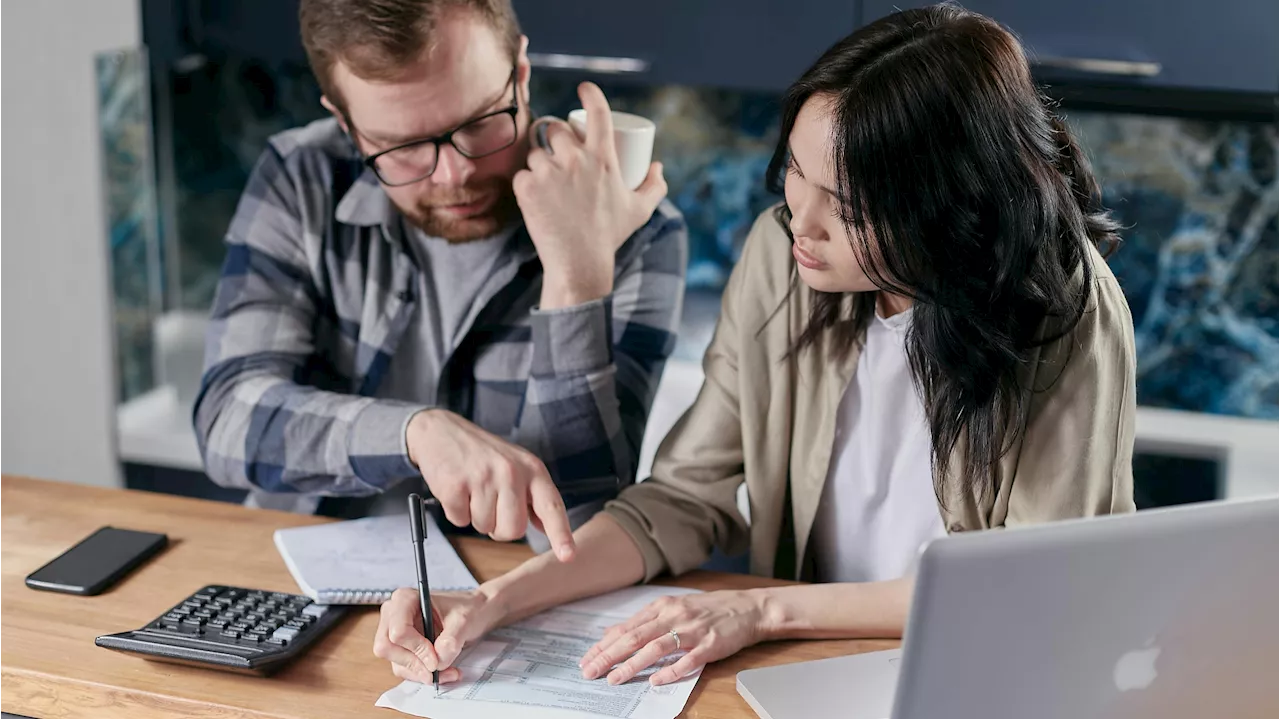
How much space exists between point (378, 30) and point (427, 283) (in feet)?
1.17

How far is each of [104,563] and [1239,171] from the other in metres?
2.11

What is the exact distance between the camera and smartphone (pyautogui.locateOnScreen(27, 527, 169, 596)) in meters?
1.25

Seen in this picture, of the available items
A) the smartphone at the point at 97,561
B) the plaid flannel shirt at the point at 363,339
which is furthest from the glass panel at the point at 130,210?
the smartphone at the point at 97,561

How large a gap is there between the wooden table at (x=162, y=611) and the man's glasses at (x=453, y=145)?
1.43ft

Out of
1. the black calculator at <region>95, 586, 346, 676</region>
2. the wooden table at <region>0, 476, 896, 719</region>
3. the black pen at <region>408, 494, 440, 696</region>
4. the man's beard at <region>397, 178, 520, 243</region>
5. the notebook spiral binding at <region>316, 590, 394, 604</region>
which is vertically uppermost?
the man's beard at <region>397, 178, 520, 243</region>

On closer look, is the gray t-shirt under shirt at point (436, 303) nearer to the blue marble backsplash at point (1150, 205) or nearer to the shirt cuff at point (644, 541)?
the shirt cuff at point (644, 541)

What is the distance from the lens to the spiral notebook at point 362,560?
1.24m

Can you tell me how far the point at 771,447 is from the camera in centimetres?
143

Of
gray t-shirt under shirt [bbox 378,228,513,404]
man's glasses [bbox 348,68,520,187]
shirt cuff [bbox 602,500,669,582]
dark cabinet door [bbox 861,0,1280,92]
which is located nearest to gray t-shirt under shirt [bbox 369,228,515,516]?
gray t-shirt under shirt [bbox 378,228,513,404]

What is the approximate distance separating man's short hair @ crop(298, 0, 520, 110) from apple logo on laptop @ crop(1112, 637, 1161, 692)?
100 centimetres

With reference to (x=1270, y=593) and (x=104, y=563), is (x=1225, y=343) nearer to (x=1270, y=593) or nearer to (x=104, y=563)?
(x=1270, y=593)

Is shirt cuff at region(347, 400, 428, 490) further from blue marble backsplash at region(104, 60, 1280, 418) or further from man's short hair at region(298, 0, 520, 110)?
blue marble backsplash at region(104, 60, 1280, 418)

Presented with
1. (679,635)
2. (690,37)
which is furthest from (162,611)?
(690,37)

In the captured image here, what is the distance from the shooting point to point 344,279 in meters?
1.66
